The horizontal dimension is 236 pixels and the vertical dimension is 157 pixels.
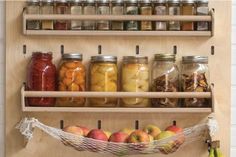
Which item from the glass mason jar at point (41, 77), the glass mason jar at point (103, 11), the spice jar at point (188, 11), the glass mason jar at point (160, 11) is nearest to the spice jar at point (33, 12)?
the glass mason jar at point (41, 77)

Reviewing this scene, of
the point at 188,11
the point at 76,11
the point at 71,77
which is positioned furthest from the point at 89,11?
the point at 188,11

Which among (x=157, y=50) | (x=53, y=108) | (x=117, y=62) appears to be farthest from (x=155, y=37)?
(x=53, y=108)

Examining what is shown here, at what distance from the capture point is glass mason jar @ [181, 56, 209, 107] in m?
1.99

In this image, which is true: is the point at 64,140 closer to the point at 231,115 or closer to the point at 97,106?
the point at 97,106

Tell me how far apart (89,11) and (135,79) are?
1.04ft

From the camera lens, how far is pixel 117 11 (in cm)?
202

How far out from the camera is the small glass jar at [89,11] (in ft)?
6.60

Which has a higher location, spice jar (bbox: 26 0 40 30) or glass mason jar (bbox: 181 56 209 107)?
spice jar (bbox: 26 0 40 30)

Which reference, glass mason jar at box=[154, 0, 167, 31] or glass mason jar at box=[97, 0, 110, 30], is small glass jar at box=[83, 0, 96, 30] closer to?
glass mason jar at box=[97, 0, 110, 30]

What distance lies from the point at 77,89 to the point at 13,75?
0.28m

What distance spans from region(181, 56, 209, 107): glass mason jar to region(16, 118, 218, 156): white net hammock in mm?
93

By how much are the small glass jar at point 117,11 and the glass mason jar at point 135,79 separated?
0.13 meters

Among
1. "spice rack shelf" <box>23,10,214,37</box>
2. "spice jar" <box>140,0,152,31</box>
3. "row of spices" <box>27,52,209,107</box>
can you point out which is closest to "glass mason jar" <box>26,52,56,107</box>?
"row of spices" <box>27,52,209,107</box>

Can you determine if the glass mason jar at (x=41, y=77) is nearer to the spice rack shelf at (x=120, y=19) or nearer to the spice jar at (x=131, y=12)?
the spice rack shelf at (x=120, y=19)
